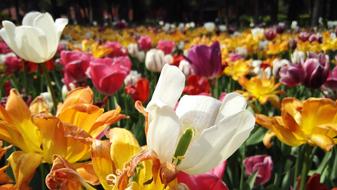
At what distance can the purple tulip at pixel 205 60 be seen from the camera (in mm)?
2232

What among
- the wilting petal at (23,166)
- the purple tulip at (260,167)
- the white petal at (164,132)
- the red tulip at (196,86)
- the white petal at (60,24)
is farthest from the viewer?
the red tulip at (196,86)

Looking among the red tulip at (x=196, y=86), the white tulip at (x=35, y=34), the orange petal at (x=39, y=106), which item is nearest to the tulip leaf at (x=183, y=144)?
the orange petal at (x=39, y=106)

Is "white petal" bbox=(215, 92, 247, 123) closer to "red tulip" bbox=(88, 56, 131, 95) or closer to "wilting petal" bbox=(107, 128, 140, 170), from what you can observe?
"wilting petal" bbox=(107, 128, 140, 170)

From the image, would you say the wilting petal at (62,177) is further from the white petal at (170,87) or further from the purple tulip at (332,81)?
the purple tulip at (332,81)

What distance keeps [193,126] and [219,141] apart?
4cm

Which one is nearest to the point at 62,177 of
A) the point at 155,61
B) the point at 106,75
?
the point at 106,75

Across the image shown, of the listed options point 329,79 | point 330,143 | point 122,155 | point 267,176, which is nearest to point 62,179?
point 122,155

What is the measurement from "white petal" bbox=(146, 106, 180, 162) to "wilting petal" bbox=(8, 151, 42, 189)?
25cm

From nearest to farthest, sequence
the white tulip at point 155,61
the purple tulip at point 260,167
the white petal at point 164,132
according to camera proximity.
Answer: the white petal at point 164,132 → the purple tulip at point 260,167 → the white tulip at point 155,61

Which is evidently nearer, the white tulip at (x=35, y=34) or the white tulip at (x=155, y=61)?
the white tulip at (x=35, y=34)

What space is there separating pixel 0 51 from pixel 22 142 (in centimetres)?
325

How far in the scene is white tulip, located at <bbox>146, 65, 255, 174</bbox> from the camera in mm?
586

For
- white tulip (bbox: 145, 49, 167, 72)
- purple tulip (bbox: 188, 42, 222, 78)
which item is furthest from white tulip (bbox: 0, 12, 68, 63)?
white tulip (bbox: 145, 49, 167, 72)

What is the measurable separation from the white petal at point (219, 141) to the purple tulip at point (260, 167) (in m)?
1.04
